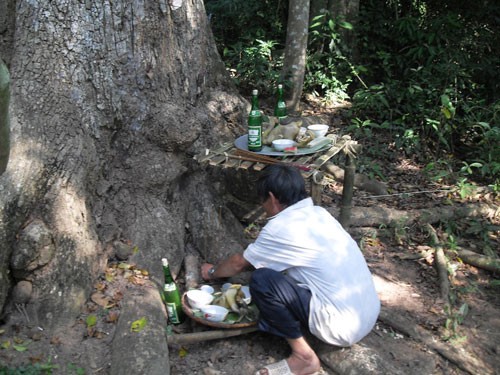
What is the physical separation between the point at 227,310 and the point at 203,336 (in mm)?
243

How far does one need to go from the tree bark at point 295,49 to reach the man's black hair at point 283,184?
13.4 feet

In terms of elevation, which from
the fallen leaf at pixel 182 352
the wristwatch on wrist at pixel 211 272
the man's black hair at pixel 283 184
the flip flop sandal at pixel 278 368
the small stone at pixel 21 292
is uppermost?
the man's black hair at pixel 283 184

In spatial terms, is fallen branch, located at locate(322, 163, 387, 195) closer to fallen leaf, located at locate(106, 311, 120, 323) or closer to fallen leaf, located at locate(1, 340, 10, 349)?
fallen leaf, located at locate(106, 311, 120, 323)

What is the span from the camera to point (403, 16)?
8.05 meters

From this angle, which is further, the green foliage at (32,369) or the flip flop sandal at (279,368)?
the flip flop sandal at (279,368)

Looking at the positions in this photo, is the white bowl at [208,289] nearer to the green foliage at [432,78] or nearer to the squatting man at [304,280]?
the squatting man at [304,280]

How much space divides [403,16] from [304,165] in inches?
234

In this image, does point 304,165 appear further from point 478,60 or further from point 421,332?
point 478,60

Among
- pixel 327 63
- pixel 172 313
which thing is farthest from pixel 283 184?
pixel 327 63

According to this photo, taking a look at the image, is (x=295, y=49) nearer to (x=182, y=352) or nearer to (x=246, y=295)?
(x=246, y=295)

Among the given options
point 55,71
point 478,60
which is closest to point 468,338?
point 55,71

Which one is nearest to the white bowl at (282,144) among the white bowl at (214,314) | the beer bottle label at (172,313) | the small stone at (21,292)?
the white bowl at (214,314)

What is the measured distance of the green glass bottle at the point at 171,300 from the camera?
126 inches

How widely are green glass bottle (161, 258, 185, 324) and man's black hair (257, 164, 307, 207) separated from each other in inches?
34.2
